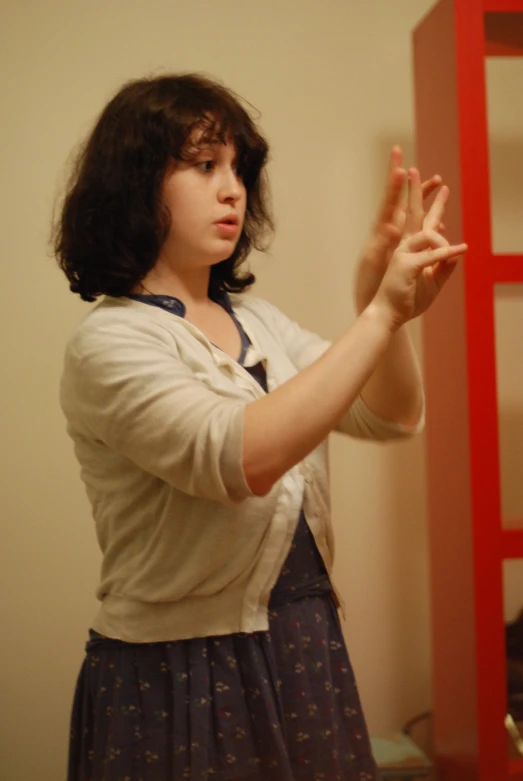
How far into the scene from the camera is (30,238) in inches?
50.4

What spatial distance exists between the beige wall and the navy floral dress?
55 cm

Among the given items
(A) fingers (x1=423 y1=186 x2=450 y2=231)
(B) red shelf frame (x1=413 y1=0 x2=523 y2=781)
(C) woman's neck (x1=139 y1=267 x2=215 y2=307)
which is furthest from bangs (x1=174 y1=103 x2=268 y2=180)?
(B) red shelf frame (x1=413 y1=0 x2=523 y2=781)

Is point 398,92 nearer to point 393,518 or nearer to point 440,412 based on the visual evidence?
point 440,412

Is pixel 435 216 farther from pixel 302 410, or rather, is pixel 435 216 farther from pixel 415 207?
pixel 302 410

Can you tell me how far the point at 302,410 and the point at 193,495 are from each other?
0.48ft

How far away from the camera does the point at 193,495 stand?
664 mm

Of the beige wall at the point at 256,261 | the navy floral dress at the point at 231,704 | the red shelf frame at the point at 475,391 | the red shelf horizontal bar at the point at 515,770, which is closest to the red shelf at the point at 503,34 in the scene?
the red shelf frame at the point at 475,391

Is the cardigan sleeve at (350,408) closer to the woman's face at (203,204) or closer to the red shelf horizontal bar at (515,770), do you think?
the woman's face at (203,204)

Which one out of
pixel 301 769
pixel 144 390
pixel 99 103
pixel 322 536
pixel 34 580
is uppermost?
pixel 99 103

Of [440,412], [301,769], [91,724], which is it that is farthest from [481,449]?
[91,724]

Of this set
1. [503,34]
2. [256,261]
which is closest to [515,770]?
[256,261]

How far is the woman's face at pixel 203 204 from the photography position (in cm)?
75

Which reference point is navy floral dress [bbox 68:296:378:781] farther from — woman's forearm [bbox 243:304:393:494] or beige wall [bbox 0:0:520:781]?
beige wall [bbox 0:0:520:781]

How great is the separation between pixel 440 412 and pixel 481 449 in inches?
5.1
